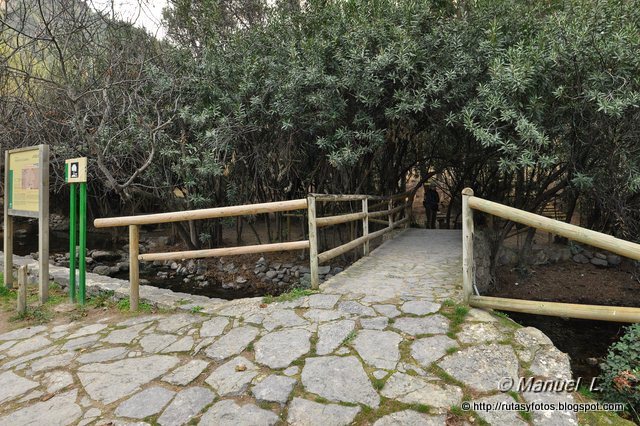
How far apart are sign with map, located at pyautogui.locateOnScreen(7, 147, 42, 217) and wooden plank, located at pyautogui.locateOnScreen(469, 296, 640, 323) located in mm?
4772

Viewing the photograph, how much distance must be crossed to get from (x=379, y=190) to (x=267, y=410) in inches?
287

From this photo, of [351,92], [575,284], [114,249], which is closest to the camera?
[351,92]

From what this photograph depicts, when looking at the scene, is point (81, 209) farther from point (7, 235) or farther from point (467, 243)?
point (467, 243)

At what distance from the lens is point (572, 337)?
4.79 metres

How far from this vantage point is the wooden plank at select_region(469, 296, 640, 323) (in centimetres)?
214

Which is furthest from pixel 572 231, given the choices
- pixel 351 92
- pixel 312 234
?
pixel 351 92

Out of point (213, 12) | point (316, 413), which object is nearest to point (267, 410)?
point (316, 413)

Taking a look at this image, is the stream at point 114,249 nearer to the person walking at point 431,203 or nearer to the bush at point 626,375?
the bush at point 626,375

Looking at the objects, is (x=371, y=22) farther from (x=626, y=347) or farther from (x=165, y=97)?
(x=626, y=347)

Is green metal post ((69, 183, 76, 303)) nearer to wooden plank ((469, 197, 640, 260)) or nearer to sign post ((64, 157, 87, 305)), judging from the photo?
sign post ((64, 157, 87, 305))

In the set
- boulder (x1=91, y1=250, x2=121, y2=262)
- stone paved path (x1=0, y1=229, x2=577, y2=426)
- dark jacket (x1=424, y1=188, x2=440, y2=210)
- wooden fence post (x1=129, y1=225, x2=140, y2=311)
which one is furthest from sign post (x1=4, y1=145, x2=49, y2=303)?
dark jacket (x1=424, y1=188, x2=440, y2=210)

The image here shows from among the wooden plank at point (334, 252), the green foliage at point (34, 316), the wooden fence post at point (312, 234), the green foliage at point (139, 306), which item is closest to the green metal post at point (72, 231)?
the green foliage at point (34, 316)

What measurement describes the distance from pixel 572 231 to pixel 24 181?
5.60 metres

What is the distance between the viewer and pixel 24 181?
4312 millimetres
